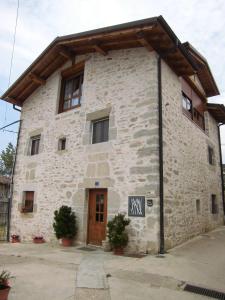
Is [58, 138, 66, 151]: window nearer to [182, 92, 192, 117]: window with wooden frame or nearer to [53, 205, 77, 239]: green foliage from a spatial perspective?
[53, 205, 77, 239]: green foliage

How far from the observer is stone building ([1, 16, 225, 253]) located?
6.72m

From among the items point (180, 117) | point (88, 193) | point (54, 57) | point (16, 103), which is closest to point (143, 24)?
point (180, 117)

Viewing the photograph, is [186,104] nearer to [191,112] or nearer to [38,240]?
[191,112]

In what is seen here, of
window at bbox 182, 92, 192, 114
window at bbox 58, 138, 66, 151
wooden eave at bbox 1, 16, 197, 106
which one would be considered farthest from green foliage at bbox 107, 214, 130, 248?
wooden eave at bbox 1, 16, 197, 106

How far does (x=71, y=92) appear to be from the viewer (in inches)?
388

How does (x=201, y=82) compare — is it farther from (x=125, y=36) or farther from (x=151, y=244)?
(x=151, y=244)

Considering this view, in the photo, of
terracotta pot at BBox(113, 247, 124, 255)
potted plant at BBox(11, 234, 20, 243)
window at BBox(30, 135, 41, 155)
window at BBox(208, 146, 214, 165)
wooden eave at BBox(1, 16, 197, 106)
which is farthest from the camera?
window at BBox(208, 146, 214, 165)

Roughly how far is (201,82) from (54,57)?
6.67 meters

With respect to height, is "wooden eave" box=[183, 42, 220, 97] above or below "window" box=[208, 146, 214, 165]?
above

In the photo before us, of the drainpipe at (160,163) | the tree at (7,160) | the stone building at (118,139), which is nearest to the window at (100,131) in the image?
the stone building at (118,139)

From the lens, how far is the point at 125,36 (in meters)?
7.61

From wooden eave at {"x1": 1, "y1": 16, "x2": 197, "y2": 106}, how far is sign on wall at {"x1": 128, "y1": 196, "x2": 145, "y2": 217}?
431 centimetres

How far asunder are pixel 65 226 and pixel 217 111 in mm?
8757

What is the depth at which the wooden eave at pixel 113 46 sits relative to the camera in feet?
22.7
